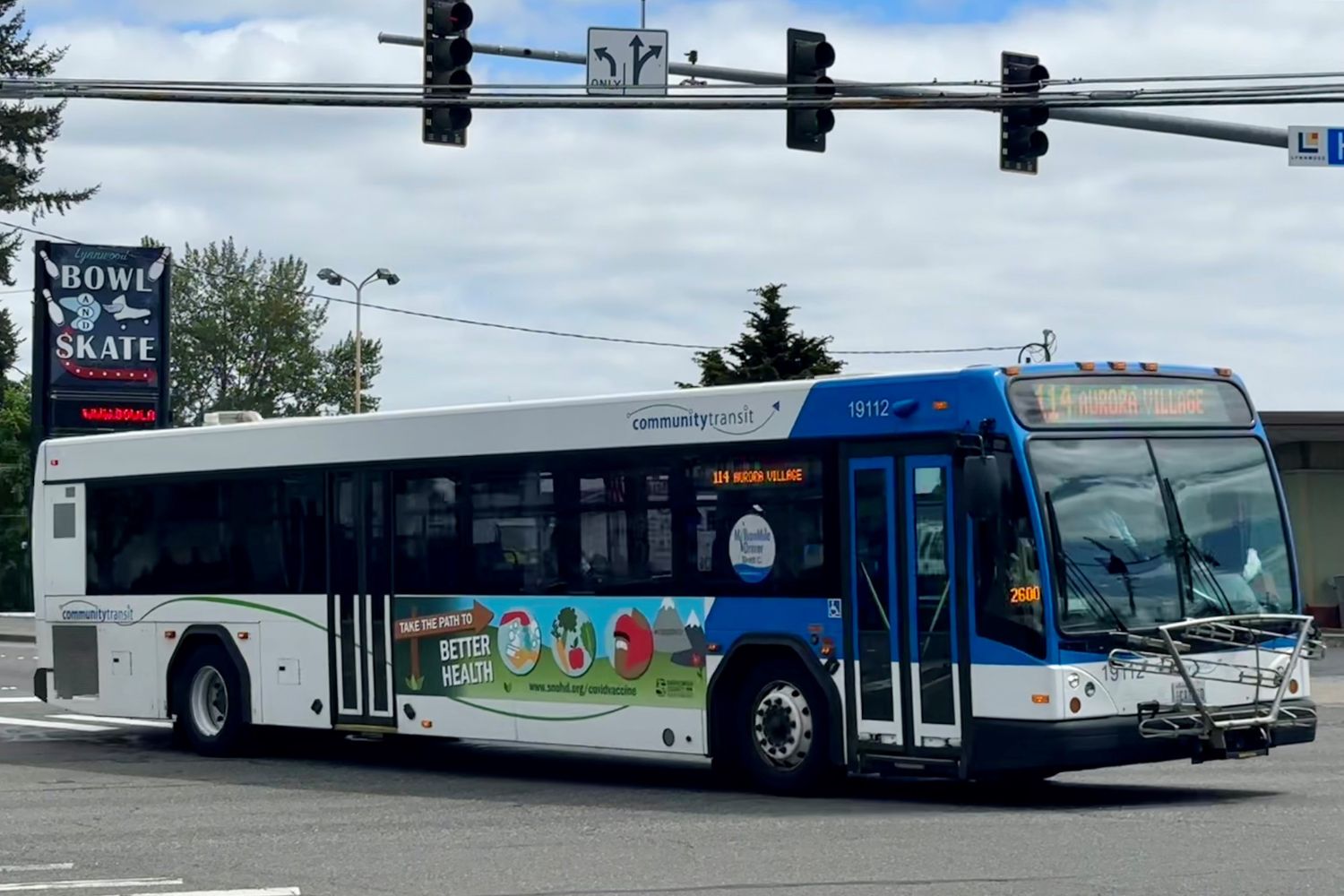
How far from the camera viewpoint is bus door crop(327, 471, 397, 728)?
57.3ft

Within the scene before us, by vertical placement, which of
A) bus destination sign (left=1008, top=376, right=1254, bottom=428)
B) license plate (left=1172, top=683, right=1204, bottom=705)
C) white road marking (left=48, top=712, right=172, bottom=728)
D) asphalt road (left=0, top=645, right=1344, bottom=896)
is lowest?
asphalt road (left=0, top=645, right=1344, bottom=896)

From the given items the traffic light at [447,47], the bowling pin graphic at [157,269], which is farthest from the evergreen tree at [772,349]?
the traffic light at [447,47]

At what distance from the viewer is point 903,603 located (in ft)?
45.2

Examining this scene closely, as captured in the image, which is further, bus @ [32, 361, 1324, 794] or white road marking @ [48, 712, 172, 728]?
white road marking @ [48, 712, 172, 728]

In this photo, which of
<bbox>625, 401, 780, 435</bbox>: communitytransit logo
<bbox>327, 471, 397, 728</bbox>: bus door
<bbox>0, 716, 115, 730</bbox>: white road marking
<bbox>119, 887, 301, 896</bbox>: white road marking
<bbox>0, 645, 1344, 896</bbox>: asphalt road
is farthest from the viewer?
<bbox>0, 716, 115, 730</bbox>: white road marking

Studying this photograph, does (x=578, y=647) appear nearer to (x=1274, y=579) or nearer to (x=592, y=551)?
(x=592, y=551)

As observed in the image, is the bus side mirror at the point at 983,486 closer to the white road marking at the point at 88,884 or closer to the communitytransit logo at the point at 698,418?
the communitytransit logo at the point at 698,418

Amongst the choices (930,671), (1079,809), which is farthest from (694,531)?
(1079,809)

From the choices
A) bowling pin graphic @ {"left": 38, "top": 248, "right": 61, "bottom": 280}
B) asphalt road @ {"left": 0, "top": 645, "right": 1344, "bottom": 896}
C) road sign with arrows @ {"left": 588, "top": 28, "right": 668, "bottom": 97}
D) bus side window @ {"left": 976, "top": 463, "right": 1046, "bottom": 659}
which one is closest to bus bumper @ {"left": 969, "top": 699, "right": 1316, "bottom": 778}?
asphalt road @ {"left": 0, "top": 645, "right": 1344, "bottom": 896}

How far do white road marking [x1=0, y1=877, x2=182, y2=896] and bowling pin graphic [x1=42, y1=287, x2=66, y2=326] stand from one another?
29232mm

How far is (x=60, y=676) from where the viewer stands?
67.2ft

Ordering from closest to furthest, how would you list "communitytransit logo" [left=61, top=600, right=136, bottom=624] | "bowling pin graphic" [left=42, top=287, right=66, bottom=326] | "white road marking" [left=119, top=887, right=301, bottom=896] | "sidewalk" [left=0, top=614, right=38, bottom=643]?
1. "white road marking" [left=119, top=887, right=301, bottom=896]
2. "communitytransit logo" [left=61, top=600, right=136, bottom=624]
3. "bowling pin graphic" [left=42, top=287, right=66, bottom=326]
4. "sidewalk" [left=0, top=614, right=38, bottom=643]

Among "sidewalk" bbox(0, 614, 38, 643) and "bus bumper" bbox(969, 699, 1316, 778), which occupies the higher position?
"sidewalk" bbox(0, 614, 38, 643)

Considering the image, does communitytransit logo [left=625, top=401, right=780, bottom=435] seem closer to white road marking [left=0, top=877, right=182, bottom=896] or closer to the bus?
the bus
